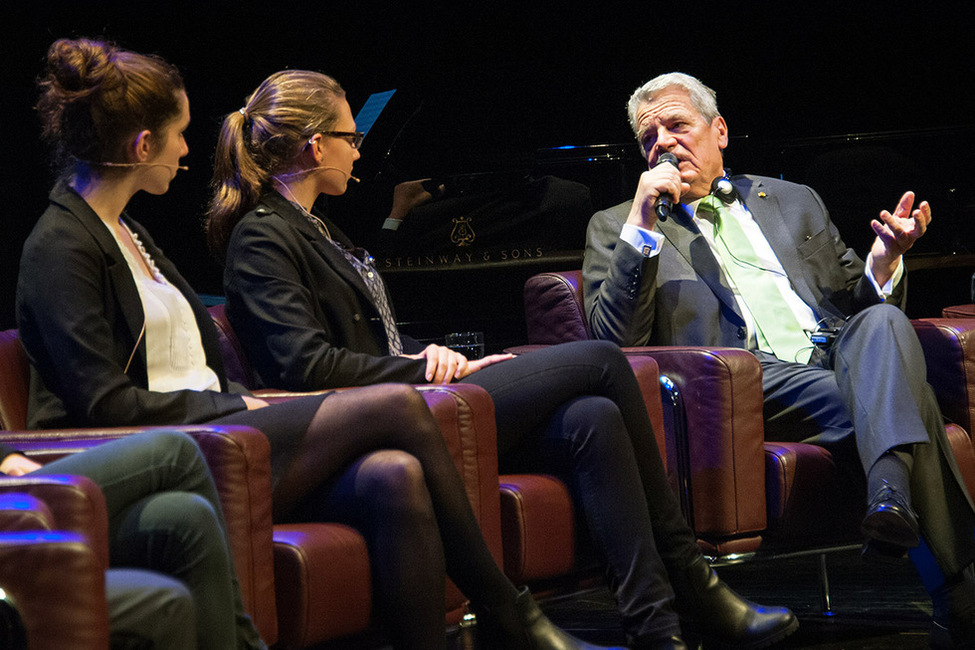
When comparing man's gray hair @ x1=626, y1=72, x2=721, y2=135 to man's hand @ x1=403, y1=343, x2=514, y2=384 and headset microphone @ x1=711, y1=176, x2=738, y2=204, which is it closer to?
headset microphone @ x1=711, y1=176, x2=738, y2=204

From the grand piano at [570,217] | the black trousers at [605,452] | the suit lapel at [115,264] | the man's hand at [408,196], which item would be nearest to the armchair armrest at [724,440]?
the black trousers at [605,452]

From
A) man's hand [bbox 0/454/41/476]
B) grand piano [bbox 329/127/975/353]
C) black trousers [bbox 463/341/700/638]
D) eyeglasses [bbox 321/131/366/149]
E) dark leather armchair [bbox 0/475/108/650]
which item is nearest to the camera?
dark leather armchair [bbox 0/475/108/650]

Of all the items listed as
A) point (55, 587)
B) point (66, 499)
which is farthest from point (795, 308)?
point (55, 587)

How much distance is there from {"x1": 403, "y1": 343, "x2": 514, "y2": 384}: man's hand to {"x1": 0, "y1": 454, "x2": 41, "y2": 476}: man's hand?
97 cm

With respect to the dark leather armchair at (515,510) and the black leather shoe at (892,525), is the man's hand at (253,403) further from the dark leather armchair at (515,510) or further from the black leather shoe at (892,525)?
the black leather shoe at (892,525)

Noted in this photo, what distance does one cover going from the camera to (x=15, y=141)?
4.54 metres

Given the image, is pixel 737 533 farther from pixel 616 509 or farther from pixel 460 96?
pixel 460 96

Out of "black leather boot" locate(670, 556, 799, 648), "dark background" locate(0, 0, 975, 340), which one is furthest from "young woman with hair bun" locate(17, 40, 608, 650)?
"dark background" locate(0, 0, 975, 340)

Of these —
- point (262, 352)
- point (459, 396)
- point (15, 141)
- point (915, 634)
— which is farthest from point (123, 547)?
point (15, 141)

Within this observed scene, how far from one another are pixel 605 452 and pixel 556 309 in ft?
3.02

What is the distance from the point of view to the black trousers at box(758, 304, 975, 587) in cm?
256

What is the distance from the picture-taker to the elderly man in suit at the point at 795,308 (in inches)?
100

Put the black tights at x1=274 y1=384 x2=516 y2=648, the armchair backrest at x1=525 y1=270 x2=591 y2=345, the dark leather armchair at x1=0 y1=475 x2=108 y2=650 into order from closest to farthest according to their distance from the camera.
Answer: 1. the dark leather armchair at x1=0 y1=475 x2=108 y2=650
2. the black tights at x1=274 y1=384 x2=516 y2=648
3. the armchair backrest at x1=525 y1=270 x2=591 y2=345

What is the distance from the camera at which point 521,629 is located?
6.79ft
